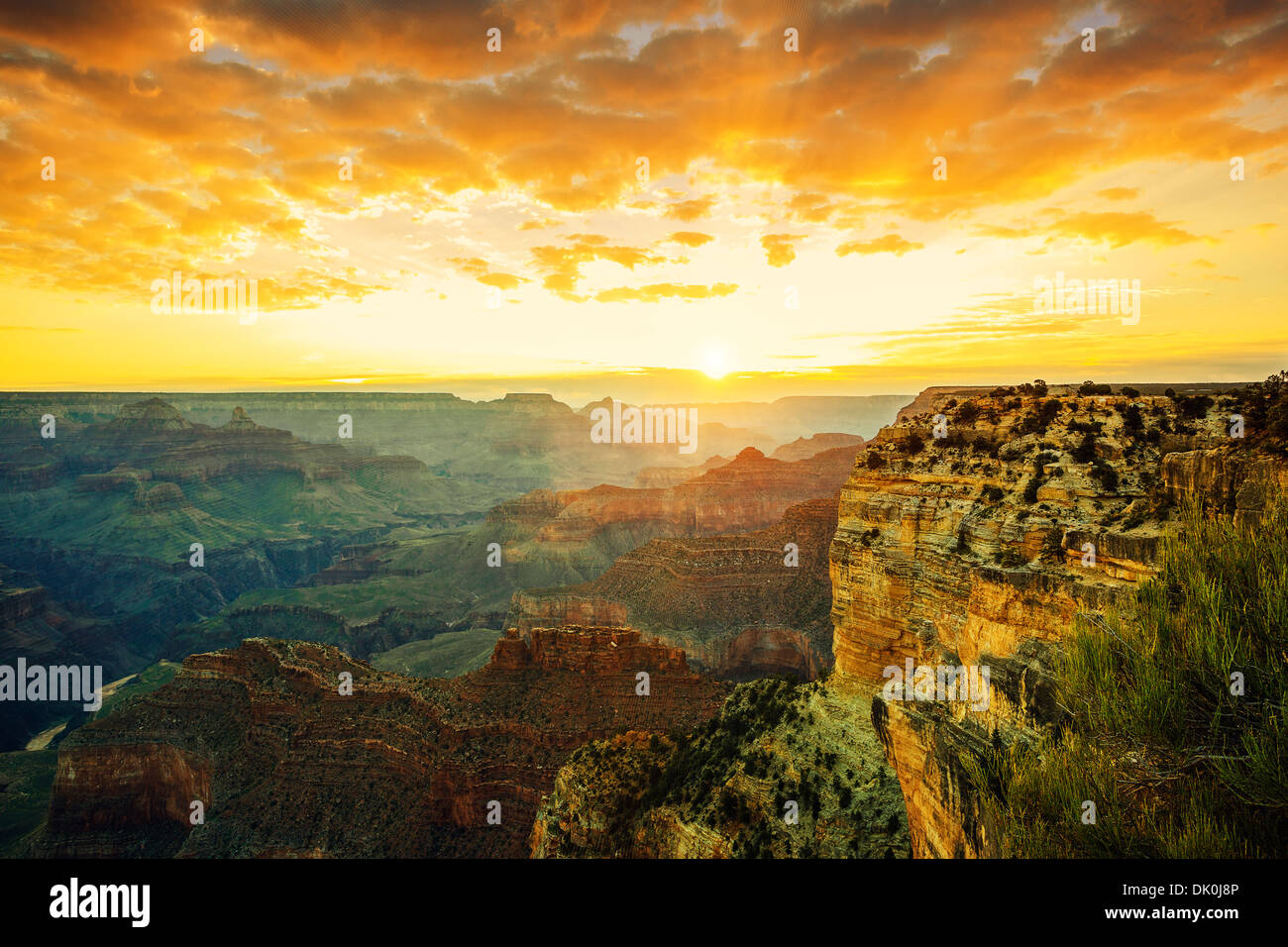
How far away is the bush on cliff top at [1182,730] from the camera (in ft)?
20.4

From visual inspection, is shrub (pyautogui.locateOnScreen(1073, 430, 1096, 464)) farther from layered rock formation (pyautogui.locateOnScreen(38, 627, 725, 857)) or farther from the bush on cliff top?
layered rock formation (pyautogui.locateOnScreen(38, 627, 725, 857))

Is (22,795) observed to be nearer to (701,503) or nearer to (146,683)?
(146,683)

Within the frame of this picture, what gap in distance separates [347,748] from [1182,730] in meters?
30.9

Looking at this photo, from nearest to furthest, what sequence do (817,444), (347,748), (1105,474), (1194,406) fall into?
1. (1105,474)
2. (1194,406)
3. (347,748)
4. (817,444)

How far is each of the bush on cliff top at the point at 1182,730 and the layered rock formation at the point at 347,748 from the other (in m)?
23.5

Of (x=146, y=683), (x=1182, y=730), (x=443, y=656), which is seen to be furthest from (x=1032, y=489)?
(x=146, y=683)

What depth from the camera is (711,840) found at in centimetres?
1731

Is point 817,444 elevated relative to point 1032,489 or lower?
elevated

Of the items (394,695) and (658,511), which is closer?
(394,695)

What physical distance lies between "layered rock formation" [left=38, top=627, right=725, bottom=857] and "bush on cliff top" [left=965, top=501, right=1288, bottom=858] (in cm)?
2351

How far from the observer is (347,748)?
28.6m
